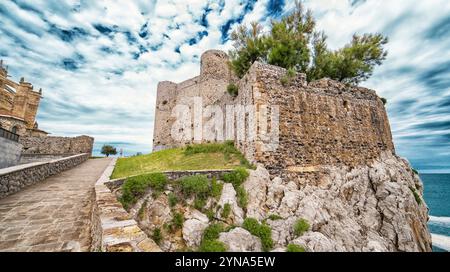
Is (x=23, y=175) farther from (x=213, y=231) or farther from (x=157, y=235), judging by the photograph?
(x=213, y=231)

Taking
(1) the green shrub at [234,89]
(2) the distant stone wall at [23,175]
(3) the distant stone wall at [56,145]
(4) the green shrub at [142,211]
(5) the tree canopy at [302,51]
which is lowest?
(4) the green shrub at [142,211]

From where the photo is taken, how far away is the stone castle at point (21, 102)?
87.5 ft

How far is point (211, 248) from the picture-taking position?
5.29 m

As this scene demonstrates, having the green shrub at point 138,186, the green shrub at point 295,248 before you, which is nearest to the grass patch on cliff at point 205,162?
the green shrub at point 138,186

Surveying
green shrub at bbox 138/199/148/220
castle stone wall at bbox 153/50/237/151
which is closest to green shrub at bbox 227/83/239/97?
castle stone wall at bbox 153/50/237/151

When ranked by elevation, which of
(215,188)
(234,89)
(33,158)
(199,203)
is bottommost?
(199,203)

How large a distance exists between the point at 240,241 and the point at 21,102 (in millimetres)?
42252

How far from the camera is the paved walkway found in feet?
10.3

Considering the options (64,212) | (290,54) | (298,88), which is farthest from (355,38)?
(64,212)

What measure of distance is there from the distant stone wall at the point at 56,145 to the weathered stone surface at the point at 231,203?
24.1 m

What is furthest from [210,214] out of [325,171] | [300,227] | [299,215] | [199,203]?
[325,171]

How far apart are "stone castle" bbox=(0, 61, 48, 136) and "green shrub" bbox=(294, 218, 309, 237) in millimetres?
36133

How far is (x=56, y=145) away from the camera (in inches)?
879

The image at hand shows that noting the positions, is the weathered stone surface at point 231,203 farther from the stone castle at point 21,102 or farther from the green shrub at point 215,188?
the stone castle at point 21,102
